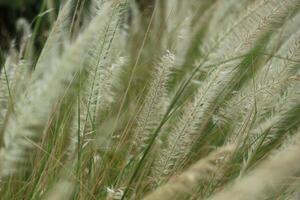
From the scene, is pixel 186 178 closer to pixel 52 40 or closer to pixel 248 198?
pixel 248 198

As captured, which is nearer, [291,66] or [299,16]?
[291,66]

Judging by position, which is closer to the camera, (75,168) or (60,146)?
(75,168)

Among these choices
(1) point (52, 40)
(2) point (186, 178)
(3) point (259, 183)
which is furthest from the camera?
(1) point (52, 40)

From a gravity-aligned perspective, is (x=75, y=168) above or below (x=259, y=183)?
below

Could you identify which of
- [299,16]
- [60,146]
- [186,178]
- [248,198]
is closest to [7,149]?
[186,178]

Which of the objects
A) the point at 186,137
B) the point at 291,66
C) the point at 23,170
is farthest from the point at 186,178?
the point at 23,170

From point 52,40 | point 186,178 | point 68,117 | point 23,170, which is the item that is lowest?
point 23,170

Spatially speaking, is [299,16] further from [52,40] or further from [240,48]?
[52,40]

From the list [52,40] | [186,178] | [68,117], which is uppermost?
[52,40]

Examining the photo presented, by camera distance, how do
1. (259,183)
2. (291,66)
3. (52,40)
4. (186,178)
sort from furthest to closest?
(291,66) → (52,40) → (186,178) → (259,183)
